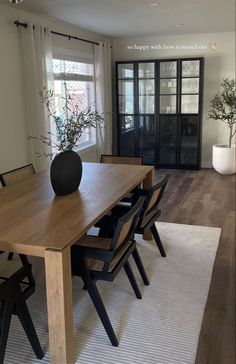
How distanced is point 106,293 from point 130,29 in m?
4.39

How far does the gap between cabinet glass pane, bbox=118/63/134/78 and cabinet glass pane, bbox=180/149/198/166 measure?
1704 mm

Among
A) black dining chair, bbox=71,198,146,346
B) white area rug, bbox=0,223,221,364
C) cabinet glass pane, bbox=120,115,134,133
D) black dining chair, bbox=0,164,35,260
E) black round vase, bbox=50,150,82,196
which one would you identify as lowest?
white area rug, bbox=0,223,221,364

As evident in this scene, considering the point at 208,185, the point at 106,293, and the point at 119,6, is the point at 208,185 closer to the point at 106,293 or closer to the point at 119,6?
the point at 119,6

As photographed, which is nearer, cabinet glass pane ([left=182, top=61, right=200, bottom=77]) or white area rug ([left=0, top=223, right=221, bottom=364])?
white area rug ([left=0, top=223, right=221, bottom=364])

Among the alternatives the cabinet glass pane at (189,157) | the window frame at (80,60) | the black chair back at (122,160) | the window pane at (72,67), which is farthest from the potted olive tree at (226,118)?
the black chair back at (122,160)

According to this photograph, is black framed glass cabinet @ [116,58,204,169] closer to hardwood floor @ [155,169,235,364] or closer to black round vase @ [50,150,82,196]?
hardwood floor @ [155,169,235,364]

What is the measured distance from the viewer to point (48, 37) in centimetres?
450

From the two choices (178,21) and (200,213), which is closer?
(200,213)

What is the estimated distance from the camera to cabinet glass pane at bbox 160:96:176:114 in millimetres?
6477

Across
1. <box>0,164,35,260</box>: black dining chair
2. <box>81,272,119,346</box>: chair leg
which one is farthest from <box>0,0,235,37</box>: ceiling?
<box>81,272,119,346</box>: chair leg

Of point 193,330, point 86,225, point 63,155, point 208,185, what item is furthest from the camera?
point 208,185

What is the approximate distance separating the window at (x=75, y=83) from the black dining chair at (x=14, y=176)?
175cm

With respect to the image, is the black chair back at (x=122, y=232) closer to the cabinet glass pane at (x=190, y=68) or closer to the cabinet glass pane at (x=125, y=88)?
the cabinet glass pane at (x=190, y=68)

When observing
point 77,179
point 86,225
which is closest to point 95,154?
point 77,179
